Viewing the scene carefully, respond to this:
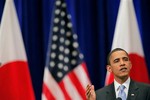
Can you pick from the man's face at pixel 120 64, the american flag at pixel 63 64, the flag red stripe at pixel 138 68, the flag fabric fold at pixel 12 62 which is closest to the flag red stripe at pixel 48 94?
the american flag at pixel 63 64

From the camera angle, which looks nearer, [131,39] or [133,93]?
[133,93]

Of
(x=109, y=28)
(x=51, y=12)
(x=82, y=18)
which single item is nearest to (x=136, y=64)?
(x=109, y=28)

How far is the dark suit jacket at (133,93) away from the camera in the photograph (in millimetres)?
2493

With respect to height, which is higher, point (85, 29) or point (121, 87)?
point (85, 29)

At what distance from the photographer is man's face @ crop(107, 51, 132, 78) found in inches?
103

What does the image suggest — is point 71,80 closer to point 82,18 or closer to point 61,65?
point 61,65

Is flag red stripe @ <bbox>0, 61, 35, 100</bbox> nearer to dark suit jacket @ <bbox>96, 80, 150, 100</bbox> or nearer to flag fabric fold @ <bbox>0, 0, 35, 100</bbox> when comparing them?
flag fabric fold @ <bbox>0, 0, 35, 100</bbox>

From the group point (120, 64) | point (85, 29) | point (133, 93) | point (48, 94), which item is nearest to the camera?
point (133, 93)

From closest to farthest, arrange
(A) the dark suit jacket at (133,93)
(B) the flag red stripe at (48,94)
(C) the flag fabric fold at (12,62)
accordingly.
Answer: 1. (A) the dark suit jacket at (133,93)
2. (B) the flag red stripe at (48,94)
3. (C) the flag fabric fold at (12,62)

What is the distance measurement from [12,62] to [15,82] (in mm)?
205

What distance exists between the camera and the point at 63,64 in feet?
11.9

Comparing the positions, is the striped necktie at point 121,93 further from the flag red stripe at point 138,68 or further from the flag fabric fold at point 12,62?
the flag fabric fold at point 12,62

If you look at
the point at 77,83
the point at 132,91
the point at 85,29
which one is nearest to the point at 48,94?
the point at 77,83

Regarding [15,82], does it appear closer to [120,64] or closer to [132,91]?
[120,64]
